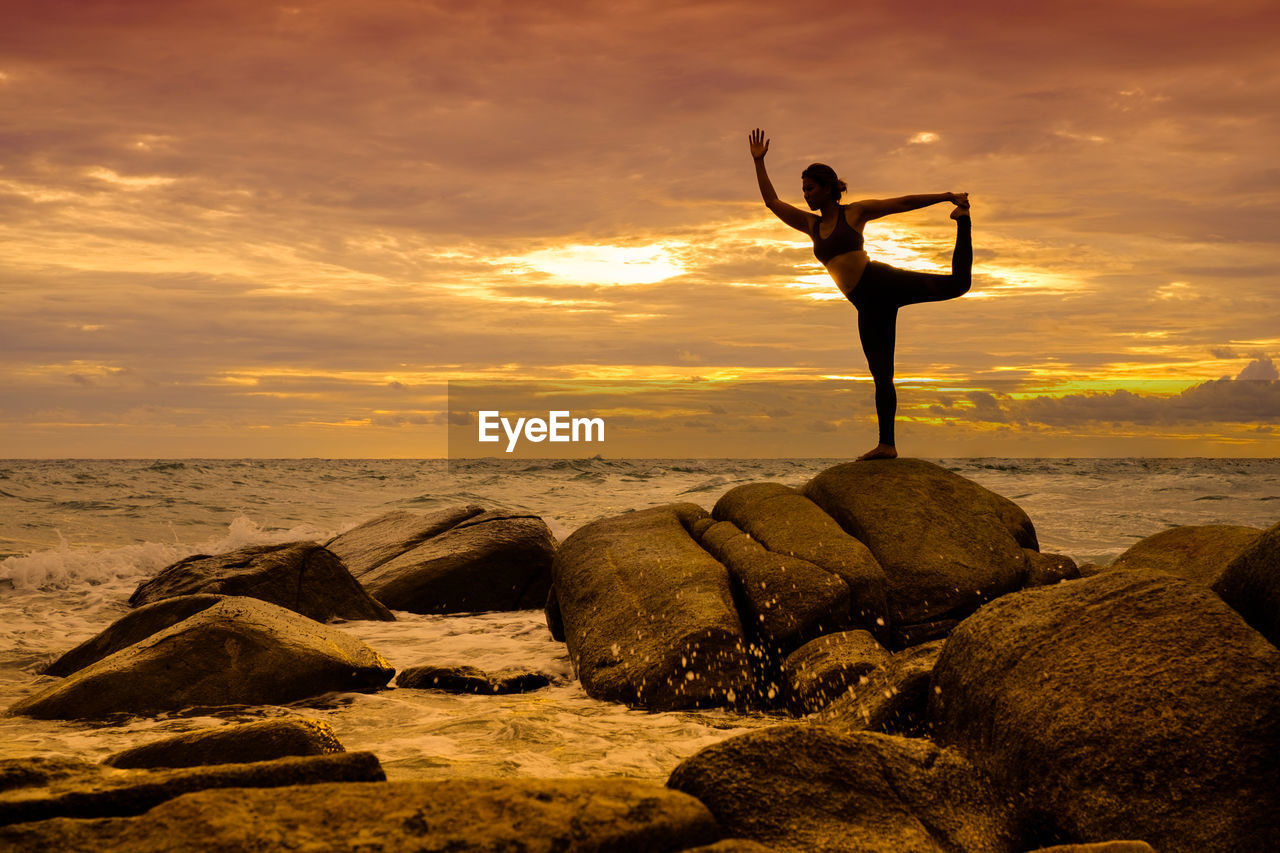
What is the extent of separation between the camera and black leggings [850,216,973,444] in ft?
24.8

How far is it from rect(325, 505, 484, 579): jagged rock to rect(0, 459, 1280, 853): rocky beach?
2.68 ft

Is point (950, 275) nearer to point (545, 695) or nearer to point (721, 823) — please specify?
point (545, 695)

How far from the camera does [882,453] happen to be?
8164 mm

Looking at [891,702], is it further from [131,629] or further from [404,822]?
[131,629]

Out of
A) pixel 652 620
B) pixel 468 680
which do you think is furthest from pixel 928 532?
pixel 468 680

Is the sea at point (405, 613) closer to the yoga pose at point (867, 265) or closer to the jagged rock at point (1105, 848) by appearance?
the jagged rock at point (1105, 848)

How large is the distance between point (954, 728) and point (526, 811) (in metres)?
2.44

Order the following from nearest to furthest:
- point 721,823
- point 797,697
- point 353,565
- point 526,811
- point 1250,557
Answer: point 526,811 < point 721,823 < point 1250,557 < point 797,697 < point 353,565

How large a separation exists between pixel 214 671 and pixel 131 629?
1.62 m

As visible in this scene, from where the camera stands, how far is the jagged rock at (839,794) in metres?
2.92

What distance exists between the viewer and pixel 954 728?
4.23 m

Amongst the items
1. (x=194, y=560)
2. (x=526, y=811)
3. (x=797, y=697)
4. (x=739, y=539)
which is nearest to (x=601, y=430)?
(x=194, y=560)

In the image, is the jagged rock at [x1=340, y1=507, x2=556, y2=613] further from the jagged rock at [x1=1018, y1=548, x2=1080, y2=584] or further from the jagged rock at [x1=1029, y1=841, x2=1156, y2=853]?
the jagged rock at [x1=1029, y1=841, x2=1156, y2=853]

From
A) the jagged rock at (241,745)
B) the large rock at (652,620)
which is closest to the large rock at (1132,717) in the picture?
the large rock at (652,620)
